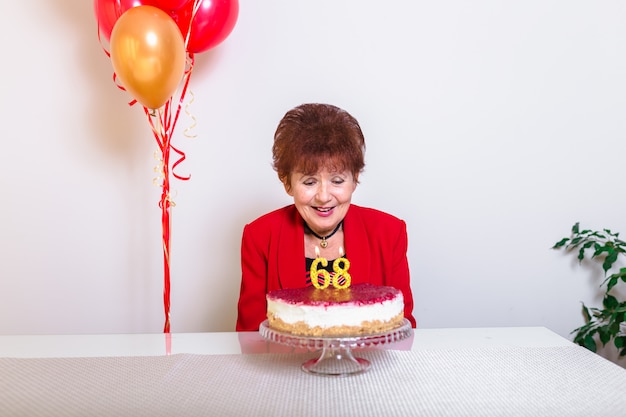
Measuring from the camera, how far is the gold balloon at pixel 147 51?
200cm

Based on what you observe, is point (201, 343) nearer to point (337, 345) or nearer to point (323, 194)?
point (337, 345)

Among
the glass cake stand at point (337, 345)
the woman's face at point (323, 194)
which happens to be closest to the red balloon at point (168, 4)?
the woman's face at point (323, 194)

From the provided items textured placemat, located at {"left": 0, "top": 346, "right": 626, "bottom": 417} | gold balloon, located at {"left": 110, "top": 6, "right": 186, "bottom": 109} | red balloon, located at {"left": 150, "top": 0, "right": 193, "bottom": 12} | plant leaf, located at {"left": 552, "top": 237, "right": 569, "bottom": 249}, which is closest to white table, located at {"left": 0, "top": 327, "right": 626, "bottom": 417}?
textured placemat, located at {"left": 0, "top": 346, "right": 626, "bottom": 417}

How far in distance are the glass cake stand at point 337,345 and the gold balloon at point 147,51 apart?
864 mm

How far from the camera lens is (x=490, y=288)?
2.84m

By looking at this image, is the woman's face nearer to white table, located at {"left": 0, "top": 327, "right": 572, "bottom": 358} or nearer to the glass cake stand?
white table, located at {"left": 0, "top": 327, "right": 572, "bottom": 358}

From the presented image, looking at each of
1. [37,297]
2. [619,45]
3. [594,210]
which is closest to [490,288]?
[594,210]

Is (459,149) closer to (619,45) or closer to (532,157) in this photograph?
(532,157)

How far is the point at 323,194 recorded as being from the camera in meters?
1.98

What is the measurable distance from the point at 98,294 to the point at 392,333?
172 cm

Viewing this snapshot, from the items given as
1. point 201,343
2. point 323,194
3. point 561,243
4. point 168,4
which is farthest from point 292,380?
point 561,243

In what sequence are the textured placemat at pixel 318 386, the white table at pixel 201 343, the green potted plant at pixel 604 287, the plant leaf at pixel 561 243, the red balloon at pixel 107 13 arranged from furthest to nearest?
the plant leaf at pixel 561 243, the green potted plant at pixel 604 287, the red balloon at pixel 107 13, the white table at pixel 201 343, the textured placemat at pixel 318 386

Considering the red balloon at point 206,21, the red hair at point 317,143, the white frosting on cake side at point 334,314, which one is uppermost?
the red balloon at point 206,21

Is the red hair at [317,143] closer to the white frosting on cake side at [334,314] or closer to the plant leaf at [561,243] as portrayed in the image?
the white frosting on cake side at [334,314]
